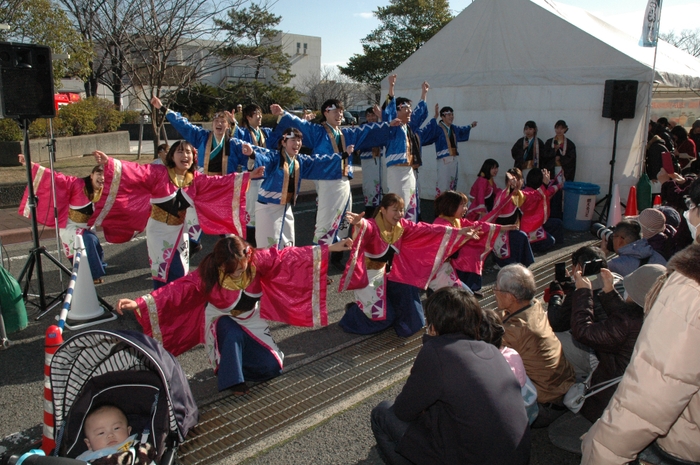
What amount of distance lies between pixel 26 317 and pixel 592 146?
8.50 m

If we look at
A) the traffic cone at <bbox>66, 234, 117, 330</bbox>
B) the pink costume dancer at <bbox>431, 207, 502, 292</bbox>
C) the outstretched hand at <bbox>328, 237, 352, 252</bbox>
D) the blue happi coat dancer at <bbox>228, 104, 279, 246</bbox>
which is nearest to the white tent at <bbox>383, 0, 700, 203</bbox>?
the blue happi coat dancer at <bbox>228, 104, 279, 246</bbox>

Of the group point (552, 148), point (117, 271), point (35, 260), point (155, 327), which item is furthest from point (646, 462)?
point (552, 148)

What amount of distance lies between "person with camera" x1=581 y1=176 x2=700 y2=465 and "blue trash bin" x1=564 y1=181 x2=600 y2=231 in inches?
296

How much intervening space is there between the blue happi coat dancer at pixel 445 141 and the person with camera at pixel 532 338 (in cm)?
634

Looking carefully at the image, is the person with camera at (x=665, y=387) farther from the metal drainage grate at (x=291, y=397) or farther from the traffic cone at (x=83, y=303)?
the traffic cone at (x=83, y=303)

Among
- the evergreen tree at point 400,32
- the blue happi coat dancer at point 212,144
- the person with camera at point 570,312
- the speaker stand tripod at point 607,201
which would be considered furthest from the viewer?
the evergreen tree at point 400,32

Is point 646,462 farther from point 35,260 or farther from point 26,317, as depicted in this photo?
point 35,260

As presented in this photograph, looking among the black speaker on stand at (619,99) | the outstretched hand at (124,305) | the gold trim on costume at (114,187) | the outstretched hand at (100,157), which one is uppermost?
the black speaker on stand at (619,99)

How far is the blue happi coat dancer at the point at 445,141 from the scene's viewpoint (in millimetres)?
9625

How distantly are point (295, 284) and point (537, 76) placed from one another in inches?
281

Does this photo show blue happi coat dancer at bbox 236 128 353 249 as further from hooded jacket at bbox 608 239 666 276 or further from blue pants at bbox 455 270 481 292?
hooded jacket at bbox 608 239 666 276

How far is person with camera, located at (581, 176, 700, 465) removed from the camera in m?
1.90

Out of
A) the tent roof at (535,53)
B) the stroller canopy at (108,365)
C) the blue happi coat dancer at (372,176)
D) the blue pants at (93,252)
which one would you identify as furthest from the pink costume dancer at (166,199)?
the tent roof at (535,53)

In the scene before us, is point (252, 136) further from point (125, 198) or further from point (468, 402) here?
point (468, 402)
